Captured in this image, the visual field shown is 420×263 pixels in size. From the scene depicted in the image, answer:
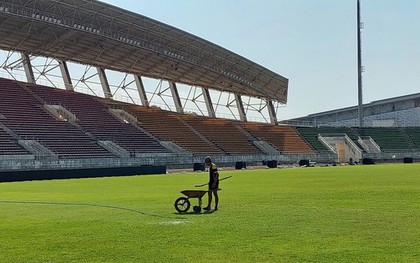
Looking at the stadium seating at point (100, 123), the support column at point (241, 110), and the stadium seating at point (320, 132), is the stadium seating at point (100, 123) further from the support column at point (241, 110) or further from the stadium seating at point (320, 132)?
the stadium seating at point (320, 132)

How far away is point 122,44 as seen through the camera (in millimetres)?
54812

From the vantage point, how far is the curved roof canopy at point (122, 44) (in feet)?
153

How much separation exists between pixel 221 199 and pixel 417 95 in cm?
8140

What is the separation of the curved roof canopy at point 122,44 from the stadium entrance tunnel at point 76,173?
1377 centimetres

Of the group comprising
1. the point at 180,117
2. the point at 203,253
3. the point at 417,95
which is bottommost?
the point at 203,253

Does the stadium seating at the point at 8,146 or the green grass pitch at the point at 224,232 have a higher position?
the stadium seating at the point at 8,146

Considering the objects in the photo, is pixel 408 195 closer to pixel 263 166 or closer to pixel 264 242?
pixel 264 242

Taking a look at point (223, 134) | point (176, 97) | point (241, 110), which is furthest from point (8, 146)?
point (241, 110)

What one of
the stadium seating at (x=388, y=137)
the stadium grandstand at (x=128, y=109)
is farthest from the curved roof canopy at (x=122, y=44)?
the stadium seating at (x=388, y=137)

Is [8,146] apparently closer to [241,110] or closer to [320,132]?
[241,110]

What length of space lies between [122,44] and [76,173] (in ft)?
57.1

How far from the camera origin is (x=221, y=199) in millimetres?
18906

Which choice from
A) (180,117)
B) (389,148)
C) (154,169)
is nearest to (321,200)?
(154,169)

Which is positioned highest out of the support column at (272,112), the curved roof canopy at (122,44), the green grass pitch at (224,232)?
the curved roof canopy at (122,44)
